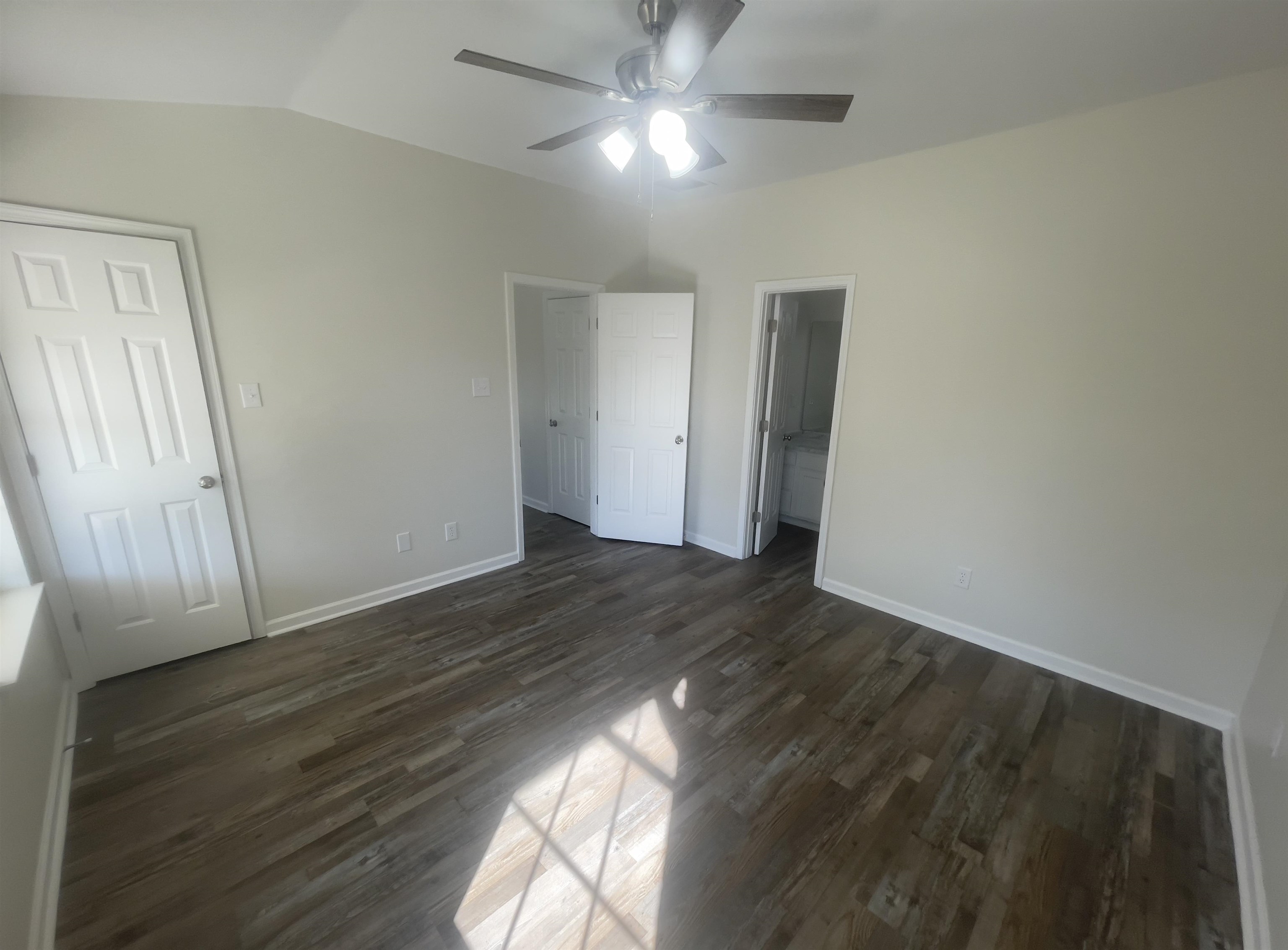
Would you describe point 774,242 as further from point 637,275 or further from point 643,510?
point 643,510

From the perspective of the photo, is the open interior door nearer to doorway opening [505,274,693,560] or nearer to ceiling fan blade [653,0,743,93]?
doorway opening [505,274,693,560]

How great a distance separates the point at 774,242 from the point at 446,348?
7.34ft

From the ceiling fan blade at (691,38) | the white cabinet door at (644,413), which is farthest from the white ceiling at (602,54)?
the white cabinet door at (644,413)

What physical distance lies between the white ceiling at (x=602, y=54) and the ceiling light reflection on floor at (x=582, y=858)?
2.72 meters

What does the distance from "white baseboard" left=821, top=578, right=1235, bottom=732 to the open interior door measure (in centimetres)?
91

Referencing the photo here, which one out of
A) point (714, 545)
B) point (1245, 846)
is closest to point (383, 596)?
point (714, 545)

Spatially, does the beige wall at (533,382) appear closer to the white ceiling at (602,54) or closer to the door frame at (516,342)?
the door frame at (516,342)

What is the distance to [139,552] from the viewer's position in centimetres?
232

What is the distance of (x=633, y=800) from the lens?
1.82m

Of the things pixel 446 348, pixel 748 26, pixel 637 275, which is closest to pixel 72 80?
pixel 446 348

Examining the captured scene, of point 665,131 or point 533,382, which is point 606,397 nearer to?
point 533,382

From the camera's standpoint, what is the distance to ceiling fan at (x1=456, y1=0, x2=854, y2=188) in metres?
1.34

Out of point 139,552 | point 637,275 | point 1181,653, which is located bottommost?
point 1181,653

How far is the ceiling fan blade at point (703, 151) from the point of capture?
1.97 m
